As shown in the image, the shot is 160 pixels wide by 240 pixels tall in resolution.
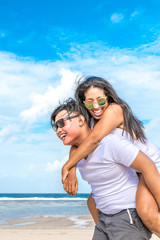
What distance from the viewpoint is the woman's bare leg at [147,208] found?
2.15 metres

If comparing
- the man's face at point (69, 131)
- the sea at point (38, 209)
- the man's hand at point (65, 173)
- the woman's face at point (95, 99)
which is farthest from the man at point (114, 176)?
the sea at point (38, 209)

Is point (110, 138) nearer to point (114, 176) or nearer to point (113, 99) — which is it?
point (114, 176)

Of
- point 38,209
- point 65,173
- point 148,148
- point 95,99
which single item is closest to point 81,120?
point 95,99

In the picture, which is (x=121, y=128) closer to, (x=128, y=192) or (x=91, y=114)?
(x=91, y=114)

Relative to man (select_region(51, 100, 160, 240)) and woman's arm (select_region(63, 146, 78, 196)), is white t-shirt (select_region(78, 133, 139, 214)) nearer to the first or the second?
man (select_region(51, 100, 160, 240))

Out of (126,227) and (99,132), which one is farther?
(99,132)

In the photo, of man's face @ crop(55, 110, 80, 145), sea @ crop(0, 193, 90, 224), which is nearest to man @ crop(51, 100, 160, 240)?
man's face @ crop(55, 110, 80, 145)

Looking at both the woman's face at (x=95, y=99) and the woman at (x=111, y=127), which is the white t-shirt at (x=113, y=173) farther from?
the woman's face at (x=95, y=99)

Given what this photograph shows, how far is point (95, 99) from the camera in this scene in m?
2.75

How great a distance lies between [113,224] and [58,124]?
87 cm

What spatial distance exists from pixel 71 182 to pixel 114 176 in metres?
0.42

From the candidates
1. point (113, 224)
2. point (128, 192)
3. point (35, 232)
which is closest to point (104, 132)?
point (128, 192)

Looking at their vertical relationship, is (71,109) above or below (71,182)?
above

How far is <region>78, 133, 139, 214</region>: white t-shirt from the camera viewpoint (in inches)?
84.5
